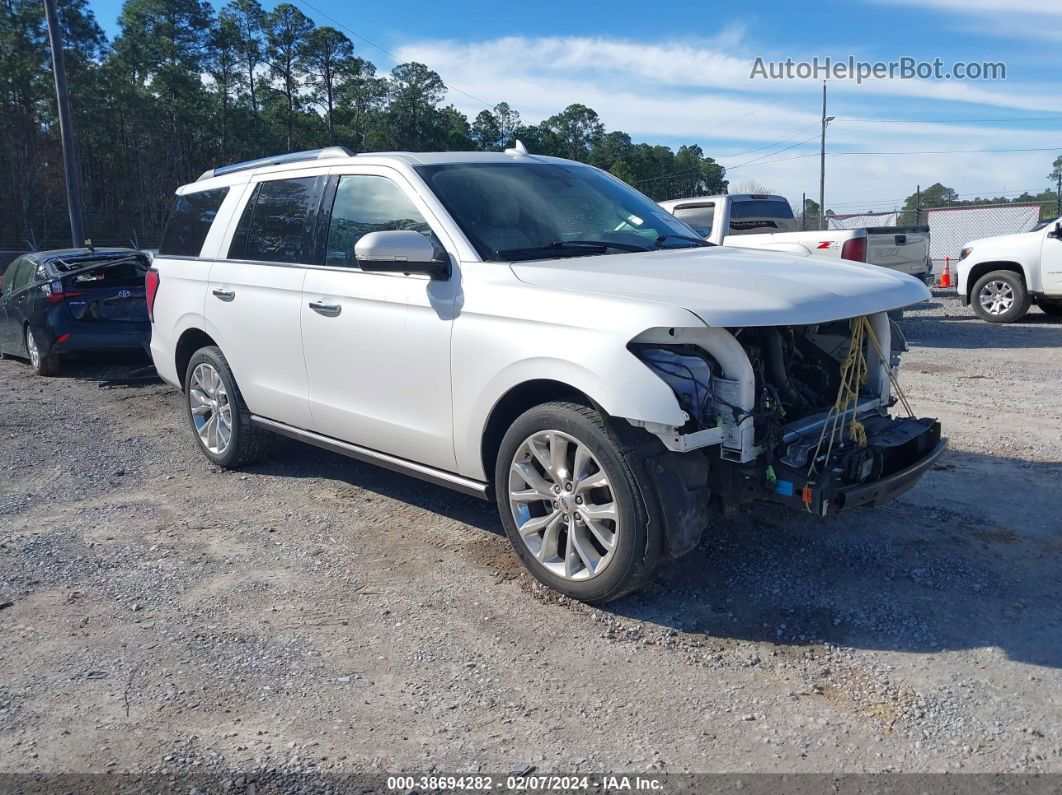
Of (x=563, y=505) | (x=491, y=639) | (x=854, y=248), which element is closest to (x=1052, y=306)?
(x=854, y=248)

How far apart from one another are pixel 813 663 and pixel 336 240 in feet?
11.1

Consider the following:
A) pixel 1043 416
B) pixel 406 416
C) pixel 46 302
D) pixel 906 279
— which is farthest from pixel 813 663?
pixel 46 302

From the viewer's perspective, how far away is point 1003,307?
44.1 ft

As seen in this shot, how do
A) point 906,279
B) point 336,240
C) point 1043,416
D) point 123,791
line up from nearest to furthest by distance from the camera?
point 123,791
point 906,279
point 336,240
point 1043,416

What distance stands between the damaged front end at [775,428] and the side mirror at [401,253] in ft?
3.95

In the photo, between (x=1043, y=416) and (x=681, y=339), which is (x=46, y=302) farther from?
(x=1043, y=416)

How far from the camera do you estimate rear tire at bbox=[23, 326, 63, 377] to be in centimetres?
1066

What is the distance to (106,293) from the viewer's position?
1050 cm

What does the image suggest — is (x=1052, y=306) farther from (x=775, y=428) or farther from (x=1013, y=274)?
(x=775, y=428)

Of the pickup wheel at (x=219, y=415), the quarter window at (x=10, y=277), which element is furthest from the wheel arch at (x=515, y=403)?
the quarter window at (x=10, y=277)

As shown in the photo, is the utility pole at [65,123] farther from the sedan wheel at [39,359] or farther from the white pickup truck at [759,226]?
the white pickup truck at [759,226]

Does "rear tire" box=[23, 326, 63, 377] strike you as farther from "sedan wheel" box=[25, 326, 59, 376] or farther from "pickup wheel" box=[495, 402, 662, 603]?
"pickup wheel" box=[495, 402, 662, 603]

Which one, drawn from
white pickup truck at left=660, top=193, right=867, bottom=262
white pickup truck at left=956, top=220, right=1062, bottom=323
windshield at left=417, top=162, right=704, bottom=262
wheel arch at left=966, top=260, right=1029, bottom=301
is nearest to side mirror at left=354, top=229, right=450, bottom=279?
windshield at left=417, top=162, right=704, bottom=262

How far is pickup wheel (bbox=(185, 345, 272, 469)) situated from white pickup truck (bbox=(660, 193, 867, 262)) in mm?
4777
